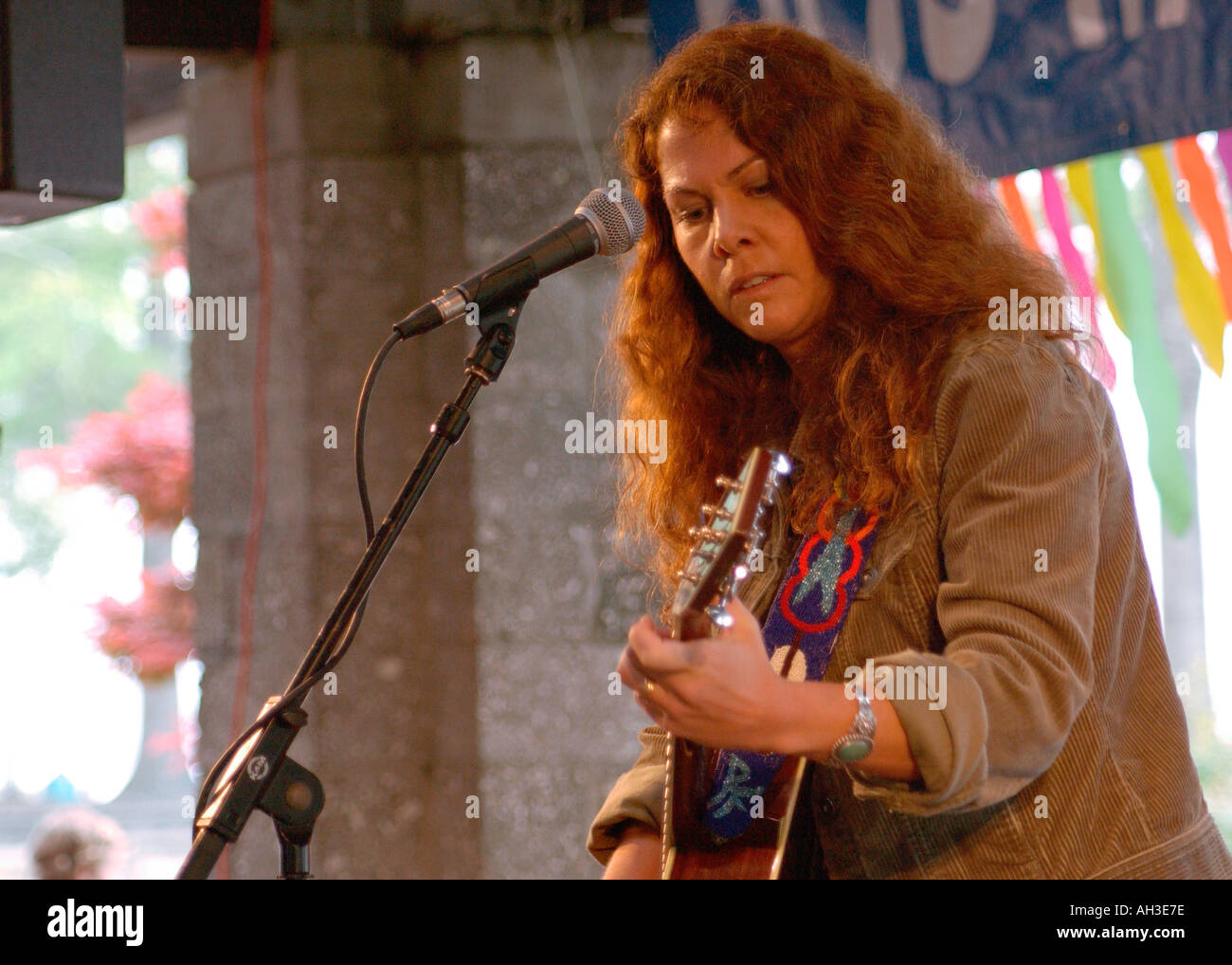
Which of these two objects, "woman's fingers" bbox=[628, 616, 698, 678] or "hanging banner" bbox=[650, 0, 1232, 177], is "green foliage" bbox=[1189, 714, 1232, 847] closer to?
"hanging banner" bbox=[650, 0, 1232, 177]

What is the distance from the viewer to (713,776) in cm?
160

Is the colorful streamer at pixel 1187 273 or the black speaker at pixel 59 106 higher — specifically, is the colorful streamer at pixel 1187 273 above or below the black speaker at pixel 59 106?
below

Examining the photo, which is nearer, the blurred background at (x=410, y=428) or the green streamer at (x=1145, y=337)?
the green streamer at (x=1145, y=337)

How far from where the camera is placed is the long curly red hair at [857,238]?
1.57 m

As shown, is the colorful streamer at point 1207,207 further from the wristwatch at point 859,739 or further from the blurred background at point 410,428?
the wristwatch at point 859,739

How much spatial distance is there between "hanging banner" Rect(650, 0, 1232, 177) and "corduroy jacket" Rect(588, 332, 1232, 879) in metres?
1.02

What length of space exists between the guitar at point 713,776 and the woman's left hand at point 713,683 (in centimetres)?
8

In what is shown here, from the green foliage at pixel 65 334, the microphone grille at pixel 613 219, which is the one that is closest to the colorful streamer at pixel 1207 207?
the microphone grille at pixel 613 219

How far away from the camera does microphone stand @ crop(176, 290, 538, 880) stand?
1360 mm

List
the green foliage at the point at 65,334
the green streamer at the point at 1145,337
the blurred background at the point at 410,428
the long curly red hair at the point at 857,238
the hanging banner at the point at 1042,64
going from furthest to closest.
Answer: the green foliage at the point at 65,334, the blurred background at the point at 410,428, the green streamer at the point at 1145,337, the hanging banner at the point at 1042,64, the long curly red hair at the point at 857,238

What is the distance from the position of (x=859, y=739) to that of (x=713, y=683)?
0.16 meters

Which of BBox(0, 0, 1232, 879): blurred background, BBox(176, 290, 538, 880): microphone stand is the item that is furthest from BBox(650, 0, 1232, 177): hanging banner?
BBox(176, 290, 538, 880): microphone stand
